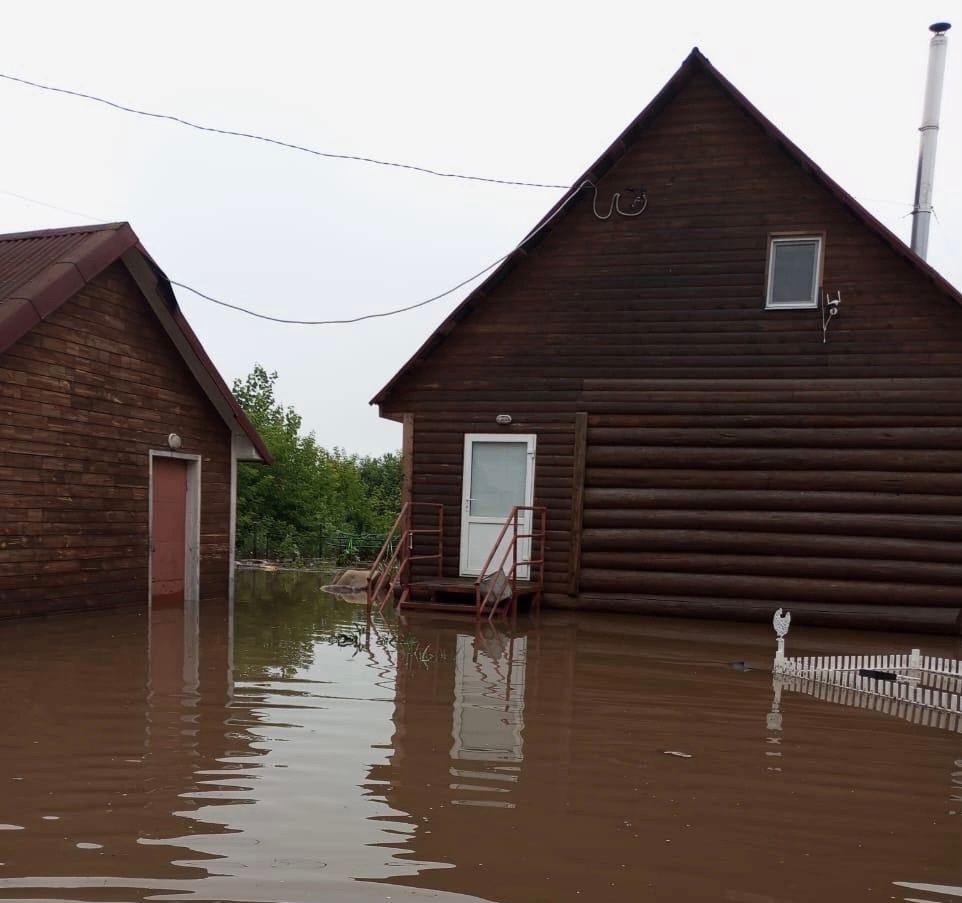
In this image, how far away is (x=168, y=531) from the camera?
13.1 meters

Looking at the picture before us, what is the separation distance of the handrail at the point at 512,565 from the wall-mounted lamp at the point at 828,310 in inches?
178

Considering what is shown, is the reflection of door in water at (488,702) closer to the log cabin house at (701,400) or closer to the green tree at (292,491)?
the log cabin house at (701,400)

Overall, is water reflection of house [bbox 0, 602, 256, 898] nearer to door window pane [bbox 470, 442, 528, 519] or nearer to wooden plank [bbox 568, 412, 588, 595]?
door window pane [bbox 470, 442, 528, 519]

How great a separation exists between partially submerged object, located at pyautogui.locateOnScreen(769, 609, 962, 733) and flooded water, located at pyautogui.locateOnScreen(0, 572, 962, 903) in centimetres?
27

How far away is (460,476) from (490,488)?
492 millimetres

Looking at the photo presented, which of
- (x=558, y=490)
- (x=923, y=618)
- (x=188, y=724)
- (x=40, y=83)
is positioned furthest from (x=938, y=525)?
(x=40, y=83)

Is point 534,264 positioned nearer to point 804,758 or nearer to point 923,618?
point 923,618

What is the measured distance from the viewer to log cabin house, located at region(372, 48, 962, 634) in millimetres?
11227

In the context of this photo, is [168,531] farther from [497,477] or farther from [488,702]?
[488,702]

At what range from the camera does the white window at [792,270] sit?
461 inches

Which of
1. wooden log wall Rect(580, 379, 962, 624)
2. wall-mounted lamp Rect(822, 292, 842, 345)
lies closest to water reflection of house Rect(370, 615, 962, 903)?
wooden log wall Rect(580, 379, 962, 624)

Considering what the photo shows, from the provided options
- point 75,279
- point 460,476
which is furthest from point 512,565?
point 75,279

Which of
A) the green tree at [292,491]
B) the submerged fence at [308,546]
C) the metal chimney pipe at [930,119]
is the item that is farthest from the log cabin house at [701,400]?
the green tree at [292,491]

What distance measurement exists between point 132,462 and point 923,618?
10858mm
